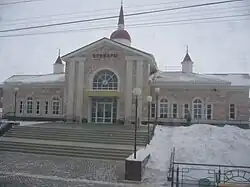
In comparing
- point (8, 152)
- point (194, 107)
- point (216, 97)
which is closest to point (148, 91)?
point (194, 107)

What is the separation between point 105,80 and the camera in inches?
1022

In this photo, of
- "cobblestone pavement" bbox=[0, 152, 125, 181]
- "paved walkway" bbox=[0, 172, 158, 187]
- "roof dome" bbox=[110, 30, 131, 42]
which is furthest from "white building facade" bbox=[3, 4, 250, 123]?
"paved walkway" bbox=[0, 172, 158, 187]

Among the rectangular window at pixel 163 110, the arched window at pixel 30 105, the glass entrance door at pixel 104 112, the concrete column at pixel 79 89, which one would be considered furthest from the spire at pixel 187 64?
the arched window at pixel 30 105

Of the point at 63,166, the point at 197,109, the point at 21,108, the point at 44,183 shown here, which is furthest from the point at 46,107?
the point at 44,183

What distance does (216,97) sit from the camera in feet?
81.5

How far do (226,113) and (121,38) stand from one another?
1632 cm

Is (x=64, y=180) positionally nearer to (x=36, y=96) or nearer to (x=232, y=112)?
(x=232, y=112)

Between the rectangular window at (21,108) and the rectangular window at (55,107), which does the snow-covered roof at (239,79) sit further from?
the rectangular window at (21,108)

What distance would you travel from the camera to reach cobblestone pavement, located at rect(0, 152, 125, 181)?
10.6 m

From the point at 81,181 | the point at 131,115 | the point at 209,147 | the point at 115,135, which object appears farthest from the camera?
the point at 131,115

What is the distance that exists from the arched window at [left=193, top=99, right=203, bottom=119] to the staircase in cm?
894

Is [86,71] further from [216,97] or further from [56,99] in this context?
[216,97]

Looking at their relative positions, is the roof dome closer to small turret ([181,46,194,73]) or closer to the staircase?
small turret ([181,46,194,73])

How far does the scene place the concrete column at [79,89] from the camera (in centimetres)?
2552
